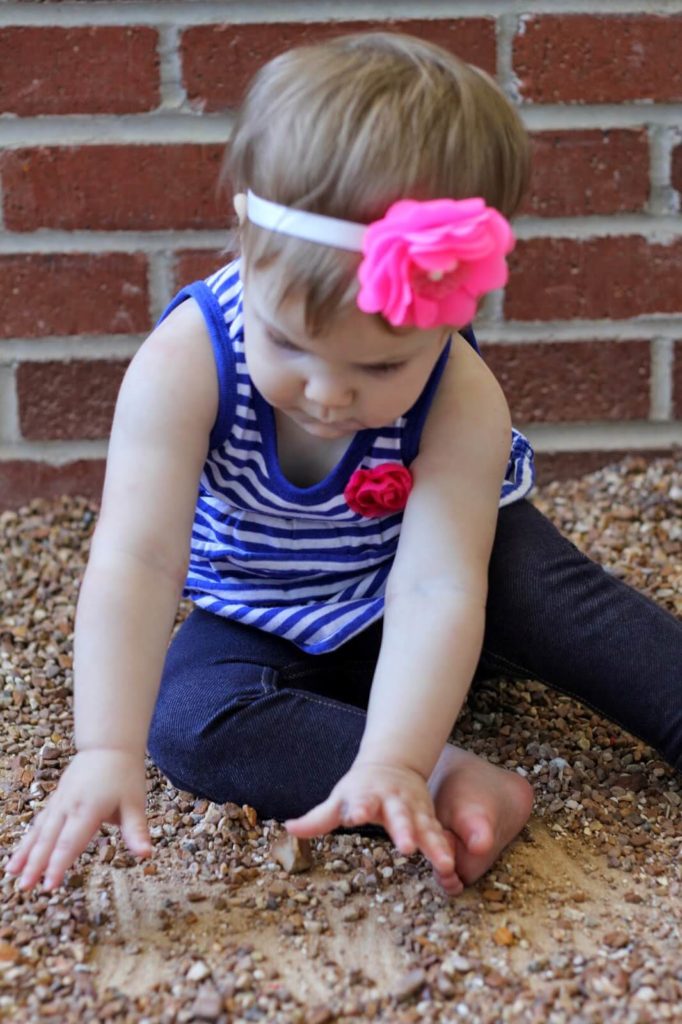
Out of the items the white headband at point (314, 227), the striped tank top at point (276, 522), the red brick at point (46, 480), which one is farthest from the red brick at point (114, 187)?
the white headband at point (314, 227)

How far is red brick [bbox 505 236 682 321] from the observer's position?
154 cm

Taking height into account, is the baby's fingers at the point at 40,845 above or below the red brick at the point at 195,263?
below

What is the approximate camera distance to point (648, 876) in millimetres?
993

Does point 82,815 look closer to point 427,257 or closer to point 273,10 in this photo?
point 427,257

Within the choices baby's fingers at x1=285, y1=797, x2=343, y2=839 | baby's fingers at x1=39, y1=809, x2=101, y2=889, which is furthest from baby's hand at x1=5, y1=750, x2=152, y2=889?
baby's fingers at x1=285, y1=797, x2=343, y2=839

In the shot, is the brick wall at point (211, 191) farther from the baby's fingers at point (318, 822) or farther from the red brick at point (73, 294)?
the baby's fingers at point (318, 822)

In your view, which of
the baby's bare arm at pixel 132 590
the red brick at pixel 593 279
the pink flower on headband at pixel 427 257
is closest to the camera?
the pink flower on headband at pixel 427 257

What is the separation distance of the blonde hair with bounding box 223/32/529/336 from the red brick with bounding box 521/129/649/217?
615 mm

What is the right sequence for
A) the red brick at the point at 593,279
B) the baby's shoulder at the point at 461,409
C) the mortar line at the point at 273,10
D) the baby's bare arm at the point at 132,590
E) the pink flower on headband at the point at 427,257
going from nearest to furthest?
the pink flower on headband at the point at 427,257 < the baby's bare arm at the point at 132,590 < the baby's shoulder at the point at 461,409 < the mortar line at the point at 273,10 < the red brick at the point at 593,279

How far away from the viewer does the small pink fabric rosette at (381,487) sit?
3.53 feet

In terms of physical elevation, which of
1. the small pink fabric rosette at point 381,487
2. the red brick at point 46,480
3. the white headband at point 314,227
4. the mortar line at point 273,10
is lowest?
the red brick at point 46,480

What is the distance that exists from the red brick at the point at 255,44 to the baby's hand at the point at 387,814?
845 mm

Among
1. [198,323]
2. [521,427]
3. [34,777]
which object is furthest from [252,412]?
[521,427]

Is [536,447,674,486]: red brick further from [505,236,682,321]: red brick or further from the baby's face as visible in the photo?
the baby's face
